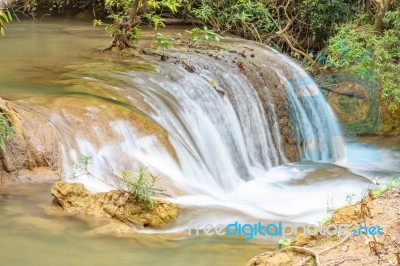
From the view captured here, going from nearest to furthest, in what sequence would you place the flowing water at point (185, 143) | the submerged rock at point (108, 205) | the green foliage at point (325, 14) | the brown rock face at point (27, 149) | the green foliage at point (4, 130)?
the flowing water at point (185, 143), the submerged rock at point (108, 205), the green foliage at point (4, 130), the brown rock face at point (27, 149), the green foliage at point (325, 14)

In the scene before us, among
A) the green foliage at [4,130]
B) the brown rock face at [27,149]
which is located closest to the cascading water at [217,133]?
the brown rock face at [27,149]

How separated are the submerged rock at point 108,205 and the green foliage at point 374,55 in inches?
211

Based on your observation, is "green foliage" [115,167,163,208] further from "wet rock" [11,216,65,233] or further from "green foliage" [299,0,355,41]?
"green foliage" [299,0,355,41]

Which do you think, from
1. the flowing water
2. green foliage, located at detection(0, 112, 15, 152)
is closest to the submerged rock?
the flowing water

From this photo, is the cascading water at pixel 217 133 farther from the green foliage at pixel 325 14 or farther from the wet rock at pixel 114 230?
the green foliage at pixel 325 14

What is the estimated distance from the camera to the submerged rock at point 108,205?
16.4ft

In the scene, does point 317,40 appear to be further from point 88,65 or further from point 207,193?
point 207,193

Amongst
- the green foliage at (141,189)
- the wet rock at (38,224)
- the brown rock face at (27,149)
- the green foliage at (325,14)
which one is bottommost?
the wet rock at (38,224)

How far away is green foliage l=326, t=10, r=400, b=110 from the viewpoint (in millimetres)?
9438

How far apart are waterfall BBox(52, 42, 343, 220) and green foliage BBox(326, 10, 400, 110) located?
2.13 ft

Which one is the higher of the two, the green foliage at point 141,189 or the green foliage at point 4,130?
the green foliage at point 4,130

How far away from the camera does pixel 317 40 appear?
12.2m

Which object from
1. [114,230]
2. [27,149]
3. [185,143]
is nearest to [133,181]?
[114,230]

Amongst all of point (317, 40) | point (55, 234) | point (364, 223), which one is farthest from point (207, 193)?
point (317, 40)
